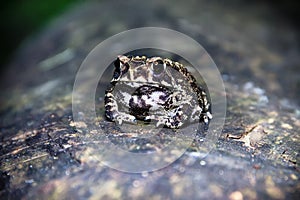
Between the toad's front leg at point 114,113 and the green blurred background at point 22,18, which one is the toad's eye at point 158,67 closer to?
the toad's front leg at point 114,113

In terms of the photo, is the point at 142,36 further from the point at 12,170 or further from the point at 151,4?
the point at 12,170

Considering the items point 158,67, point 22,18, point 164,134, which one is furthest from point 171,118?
point 22,18

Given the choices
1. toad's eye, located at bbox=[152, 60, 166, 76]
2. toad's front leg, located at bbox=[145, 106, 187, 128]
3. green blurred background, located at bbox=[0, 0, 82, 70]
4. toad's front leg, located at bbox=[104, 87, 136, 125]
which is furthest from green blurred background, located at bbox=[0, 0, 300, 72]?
toad's front leg, located at bbox=[145, 106, 187, 128]

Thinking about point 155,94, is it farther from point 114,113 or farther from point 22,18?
point 22,18

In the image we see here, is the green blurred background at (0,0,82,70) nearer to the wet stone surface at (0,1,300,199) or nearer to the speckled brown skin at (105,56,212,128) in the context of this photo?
the wet stone surface at (0,1,300,199)

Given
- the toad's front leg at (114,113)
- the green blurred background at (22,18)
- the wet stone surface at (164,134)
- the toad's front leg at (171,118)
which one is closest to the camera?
the wet stone surface at (164,134)

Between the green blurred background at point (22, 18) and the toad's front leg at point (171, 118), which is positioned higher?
the green blurred background at point (22, 18)

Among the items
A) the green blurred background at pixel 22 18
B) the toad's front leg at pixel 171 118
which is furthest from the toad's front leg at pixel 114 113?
the green blurred background at pixel 22 18
